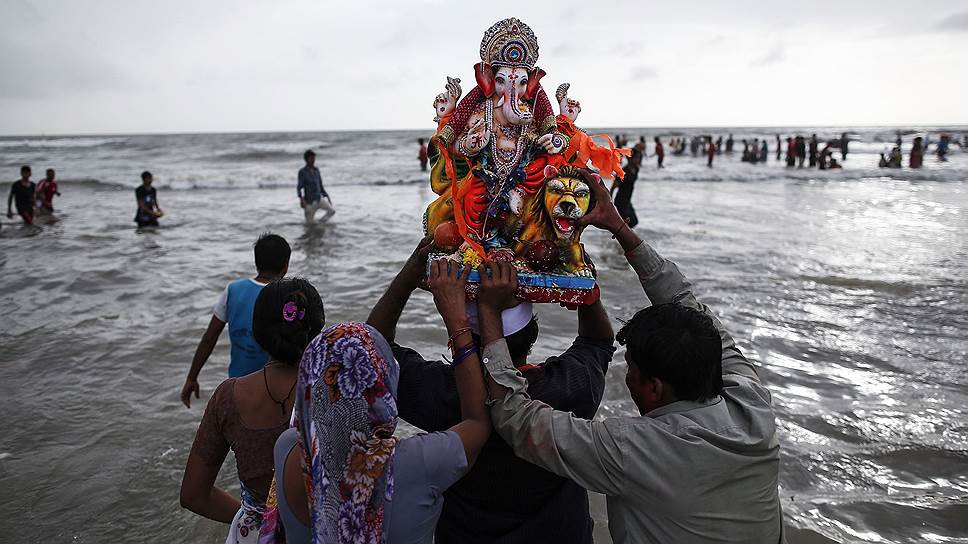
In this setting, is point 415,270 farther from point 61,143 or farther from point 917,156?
point 61,143

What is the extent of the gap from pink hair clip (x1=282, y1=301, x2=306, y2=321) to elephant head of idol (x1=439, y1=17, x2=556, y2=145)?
1.09 meters

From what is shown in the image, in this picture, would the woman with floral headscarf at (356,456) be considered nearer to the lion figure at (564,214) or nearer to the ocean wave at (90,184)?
the lion figure at (564,214)

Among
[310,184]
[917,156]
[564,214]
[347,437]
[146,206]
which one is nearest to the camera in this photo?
[347,437]

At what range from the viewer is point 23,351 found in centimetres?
636

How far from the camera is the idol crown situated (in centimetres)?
286

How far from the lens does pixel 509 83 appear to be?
291cm

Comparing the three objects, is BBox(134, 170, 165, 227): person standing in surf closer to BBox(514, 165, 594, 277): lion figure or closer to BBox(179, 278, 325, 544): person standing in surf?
BBox(179, 278, 325, 544): person standing in surf

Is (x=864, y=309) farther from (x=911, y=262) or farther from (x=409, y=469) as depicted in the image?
(x=409, y=469)

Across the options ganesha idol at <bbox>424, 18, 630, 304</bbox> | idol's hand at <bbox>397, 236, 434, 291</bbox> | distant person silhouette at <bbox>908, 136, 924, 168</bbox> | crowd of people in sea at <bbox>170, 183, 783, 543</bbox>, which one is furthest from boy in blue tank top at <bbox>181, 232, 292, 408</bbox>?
distant person silhouette at <bbox>908, 136, 924, 168</bbox>

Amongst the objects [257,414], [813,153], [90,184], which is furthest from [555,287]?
[813,153]

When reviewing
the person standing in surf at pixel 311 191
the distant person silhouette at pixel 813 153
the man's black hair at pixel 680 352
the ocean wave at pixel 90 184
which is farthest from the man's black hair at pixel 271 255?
the distant person silhouette at pixel 813 153

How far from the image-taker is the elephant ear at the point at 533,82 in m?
2.95

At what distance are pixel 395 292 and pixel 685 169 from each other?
2985 cm

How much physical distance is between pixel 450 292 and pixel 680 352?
2.43ft
